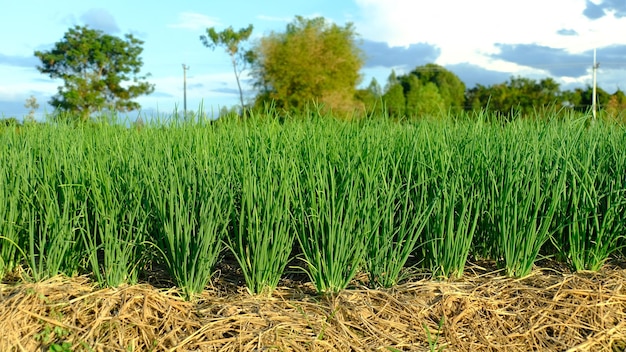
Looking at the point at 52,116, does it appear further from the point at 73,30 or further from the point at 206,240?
the point at 73,30

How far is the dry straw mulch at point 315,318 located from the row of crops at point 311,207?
0.11 metres

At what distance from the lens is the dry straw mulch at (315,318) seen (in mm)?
2268

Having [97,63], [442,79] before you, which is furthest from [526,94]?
[97,63]

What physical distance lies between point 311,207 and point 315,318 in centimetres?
44

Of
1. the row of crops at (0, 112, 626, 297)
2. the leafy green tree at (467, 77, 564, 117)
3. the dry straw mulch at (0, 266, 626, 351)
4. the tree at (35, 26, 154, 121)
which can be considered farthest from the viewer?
the leafy green tree at (467, 77, 564, 117)

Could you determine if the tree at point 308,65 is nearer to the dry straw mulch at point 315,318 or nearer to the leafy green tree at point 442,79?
the leafy green tree at point 442,79

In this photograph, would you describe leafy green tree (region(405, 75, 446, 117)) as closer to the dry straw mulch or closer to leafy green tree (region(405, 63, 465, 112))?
leafy green tree (region(405, 63, 465, 112))

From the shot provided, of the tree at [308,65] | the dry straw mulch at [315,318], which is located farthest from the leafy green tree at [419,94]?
the dry straw mulch at [315,318]

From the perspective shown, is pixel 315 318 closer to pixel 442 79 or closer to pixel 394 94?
pixel 394 94

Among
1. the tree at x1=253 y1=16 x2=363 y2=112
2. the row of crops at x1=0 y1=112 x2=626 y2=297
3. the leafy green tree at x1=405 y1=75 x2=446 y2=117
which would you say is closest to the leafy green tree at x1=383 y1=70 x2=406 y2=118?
the leafy green tree at x1=405 y1=75 x2=446 y2=117

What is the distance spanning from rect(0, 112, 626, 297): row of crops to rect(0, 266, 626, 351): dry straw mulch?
0.11 m

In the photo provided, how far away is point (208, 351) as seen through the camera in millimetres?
2215

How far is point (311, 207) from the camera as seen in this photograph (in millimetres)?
2461

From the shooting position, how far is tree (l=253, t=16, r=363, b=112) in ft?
101
